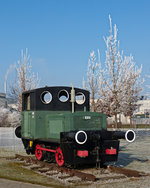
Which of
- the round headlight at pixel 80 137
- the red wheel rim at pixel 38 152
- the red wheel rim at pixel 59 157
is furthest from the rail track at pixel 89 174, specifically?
the round headlight at pixel 80 137

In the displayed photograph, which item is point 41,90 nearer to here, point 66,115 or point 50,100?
point 50,100

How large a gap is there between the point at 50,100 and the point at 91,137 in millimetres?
2551

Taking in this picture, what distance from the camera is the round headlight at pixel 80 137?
8.12 metres

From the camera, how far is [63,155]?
8844mm

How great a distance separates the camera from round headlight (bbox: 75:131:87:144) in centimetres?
812

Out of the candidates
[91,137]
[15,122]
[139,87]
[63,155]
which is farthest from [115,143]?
[15,122]

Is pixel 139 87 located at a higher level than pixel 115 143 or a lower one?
higher

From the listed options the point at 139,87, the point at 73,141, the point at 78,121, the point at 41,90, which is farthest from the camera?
the point at 139,87

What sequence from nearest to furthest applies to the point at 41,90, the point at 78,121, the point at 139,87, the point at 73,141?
the point at 73,141 → the point at 78,121 → the point at 41,90 → the point at 139,87

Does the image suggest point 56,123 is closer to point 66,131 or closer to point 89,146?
point 66,131

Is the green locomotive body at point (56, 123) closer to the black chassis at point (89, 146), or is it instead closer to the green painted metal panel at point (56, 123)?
the green painted metal panel at point (56, 123)

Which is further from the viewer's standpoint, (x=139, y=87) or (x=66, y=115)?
(x=139, y=87)

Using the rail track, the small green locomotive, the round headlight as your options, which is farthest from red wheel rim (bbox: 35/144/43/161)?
the round headlight

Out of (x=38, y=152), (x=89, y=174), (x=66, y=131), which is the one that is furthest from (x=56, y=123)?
(x=89, y=174)
